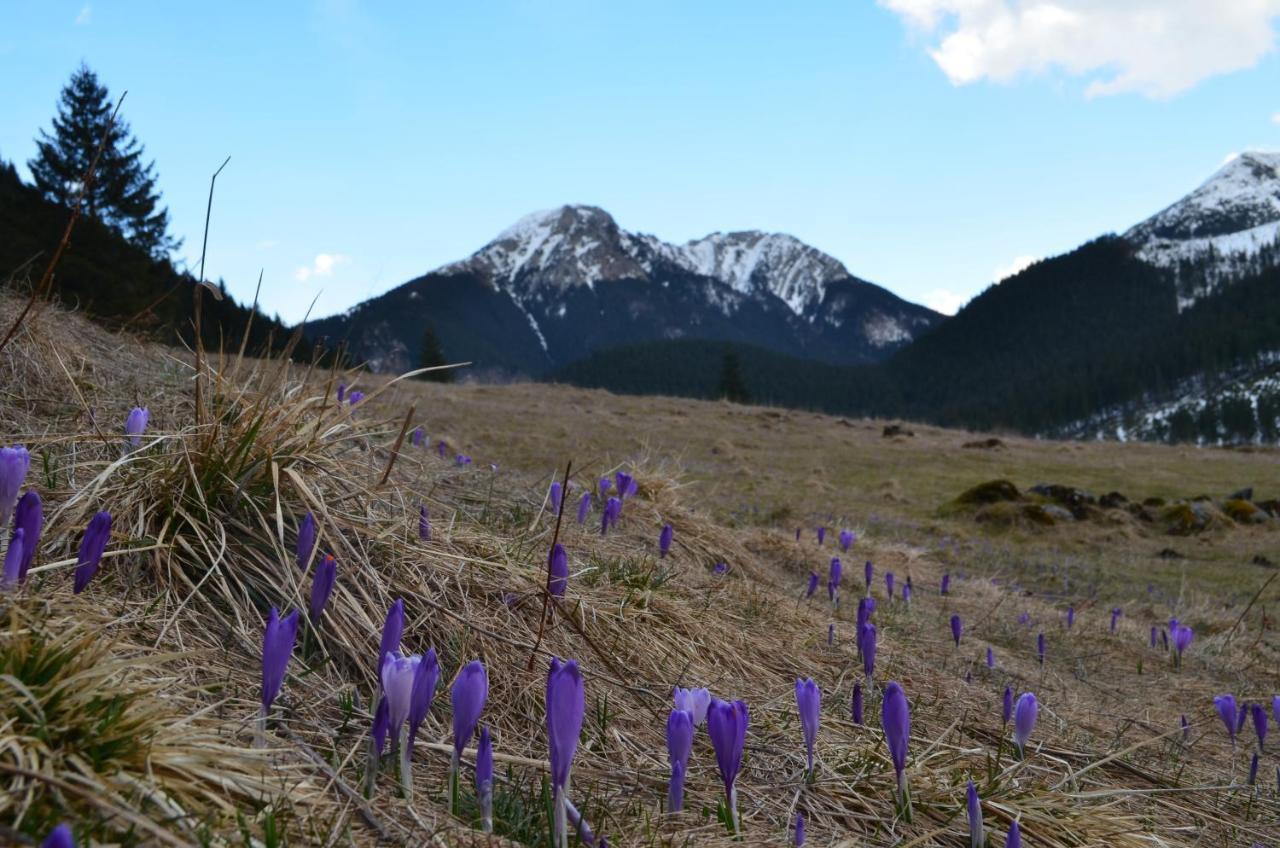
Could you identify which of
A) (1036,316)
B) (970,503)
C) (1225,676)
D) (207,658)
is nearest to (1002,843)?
(207,658)

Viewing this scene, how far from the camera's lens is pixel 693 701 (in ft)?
5.80

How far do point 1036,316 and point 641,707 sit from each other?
649ft

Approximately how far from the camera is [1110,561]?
380 inches

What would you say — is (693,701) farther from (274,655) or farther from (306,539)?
(306,539)

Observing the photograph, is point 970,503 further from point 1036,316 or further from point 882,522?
point 1036,316

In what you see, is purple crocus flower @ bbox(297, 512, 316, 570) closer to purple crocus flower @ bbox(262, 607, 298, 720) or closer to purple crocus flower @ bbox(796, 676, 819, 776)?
purple crocus flower @ bbox(262, 607, 298, 720)

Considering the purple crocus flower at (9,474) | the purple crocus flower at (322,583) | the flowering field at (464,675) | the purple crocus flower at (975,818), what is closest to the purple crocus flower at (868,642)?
the flowering field at (464,675)

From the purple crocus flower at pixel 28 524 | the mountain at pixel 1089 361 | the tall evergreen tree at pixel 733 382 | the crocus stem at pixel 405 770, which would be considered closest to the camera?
the crocus stem at pixel 405 770

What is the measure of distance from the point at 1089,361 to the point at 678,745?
162186 millimetres

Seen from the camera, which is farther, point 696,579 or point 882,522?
point 882,522

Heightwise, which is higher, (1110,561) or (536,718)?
(536,718)

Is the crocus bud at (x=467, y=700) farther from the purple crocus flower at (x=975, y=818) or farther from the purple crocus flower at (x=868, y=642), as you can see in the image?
the purple crocus flower at (x=868, y=642)

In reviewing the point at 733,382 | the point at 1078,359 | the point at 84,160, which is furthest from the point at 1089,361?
the point at 84,160

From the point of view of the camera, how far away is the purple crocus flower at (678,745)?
156cm
